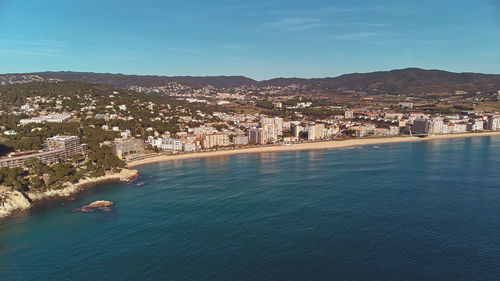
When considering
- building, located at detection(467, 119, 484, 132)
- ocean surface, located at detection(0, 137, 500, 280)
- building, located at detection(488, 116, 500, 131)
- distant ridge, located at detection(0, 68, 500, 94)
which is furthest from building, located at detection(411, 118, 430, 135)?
distant ridge, located at detection(0, 68, 500, 94)

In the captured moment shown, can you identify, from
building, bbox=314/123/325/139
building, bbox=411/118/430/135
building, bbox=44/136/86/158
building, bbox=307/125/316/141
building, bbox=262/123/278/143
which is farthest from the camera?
building, bbox=411/118/430/135

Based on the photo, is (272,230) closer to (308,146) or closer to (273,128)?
(308,146)

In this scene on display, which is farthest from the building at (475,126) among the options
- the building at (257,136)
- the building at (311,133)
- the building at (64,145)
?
the building at (64,145)

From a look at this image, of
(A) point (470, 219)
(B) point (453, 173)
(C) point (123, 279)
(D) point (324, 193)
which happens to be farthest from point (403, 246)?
(B) point (453, 173)

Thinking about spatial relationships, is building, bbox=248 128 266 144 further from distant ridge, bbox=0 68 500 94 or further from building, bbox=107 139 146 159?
distant ridge, bbox=0 68 500 94

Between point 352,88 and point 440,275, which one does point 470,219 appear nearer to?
point 440,275

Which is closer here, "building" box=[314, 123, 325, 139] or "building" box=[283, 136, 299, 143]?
"building" box=[283, 136, 299, 143]
